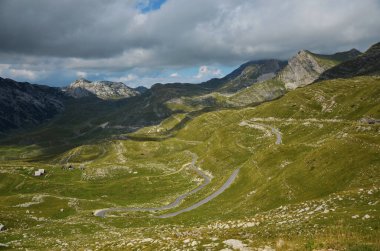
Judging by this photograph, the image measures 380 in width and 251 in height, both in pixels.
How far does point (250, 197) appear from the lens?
2921 inches

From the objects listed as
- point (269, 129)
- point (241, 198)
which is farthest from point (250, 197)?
point (269, 129)

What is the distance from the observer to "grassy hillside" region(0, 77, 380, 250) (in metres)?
31.2

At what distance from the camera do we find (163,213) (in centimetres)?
9538

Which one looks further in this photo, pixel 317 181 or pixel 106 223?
pixel 106 223

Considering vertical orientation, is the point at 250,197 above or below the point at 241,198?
above

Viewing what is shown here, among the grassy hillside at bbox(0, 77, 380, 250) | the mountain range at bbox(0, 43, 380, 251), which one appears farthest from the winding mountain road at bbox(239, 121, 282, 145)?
the grassy hillside at bbox(0, 77, 380, 250)

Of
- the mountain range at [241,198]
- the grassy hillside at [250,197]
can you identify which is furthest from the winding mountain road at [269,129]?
the grassy hillside at [250,197]

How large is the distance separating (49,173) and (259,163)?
143516 millimetres

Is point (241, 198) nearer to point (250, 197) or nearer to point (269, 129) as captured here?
point (250, 197)

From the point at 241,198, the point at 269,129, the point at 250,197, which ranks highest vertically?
the point at 269,129

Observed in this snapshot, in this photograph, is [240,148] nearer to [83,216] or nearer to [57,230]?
[83,216]

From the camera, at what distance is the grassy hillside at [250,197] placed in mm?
31152

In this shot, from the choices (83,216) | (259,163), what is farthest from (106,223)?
(259,163)

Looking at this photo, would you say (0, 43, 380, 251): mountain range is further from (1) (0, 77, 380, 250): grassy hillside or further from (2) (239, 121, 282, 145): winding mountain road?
(2) (239, 121, 282, 145): winding mountain road
